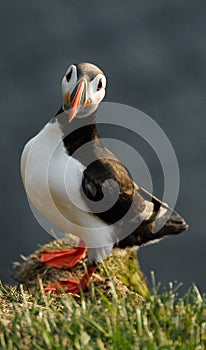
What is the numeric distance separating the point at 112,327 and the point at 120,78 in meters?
8.96

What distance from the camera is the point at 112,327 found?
353 cm

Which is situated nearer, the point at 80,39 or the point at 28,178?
the point at 28,178

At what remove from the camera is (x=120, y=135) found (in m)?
11.2

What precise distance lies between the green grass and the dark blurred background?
20.5 feet

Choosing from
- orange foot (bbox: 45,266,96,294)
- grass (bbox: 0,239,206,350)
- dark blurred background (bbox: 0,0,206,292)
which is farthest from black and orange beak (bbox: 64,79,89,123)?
dark blurred background (bbox: 0,0,206,292)

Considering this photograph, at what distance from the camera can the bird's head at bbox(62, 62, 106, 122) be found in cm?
585

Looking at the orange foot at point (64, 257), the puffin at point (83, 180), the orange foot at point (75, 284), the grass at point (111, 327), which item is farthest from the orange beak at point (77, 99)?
the grass at point (111, 327)

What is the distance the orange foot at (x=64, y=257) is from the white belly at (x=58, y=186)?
37cm

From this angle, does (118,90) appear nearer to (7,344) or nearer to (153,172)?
(153,172)

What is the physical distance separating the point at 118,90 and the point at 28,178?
5.95 metres

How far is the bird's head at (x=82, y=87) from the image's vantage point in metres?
Answer: 5.85

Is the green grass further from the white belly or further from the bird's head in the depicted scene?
the bird's head

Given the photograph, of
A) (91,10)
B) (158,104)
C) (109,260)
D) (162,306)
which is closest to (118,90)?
(158,104)

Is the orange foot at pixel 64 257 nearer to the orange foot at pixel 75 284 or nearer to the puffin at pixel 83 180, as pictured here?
the puffin at pixel 83 180
